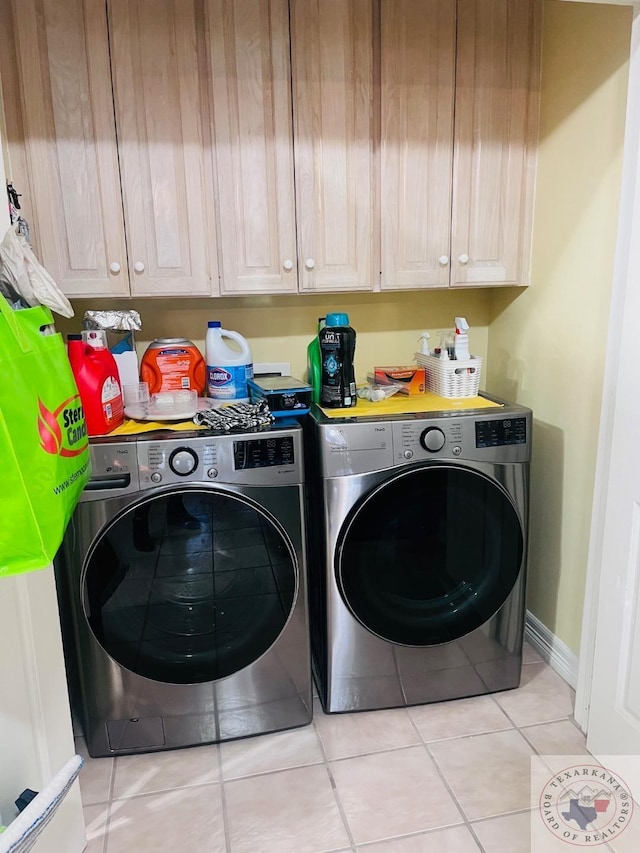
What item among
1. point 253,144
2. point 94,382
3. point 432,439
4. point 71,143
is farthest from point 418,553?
point 71,143

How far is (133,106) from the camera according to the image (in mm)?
1777

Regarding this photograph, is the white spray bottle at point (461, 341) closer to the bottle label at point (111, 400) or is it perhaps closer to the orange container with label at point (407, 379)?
the orange container with label at point (407, 379)

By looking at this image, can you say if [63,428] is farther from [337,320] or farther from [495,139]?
[495,139]

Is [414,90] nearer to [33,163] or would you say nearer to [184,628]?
[33,163]

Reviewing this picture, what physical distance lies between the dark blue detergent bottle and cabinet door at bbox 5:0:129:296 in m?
0.65

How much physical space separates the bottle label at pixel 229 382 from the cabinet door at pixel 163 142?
0.90 ft

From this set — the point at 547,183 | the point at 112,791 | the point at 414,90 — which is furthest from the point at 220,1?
the point at 112,791

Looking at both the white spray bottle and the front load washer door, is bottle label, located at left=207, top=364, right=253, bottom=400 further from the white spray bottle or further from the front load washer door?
the white spray bottle

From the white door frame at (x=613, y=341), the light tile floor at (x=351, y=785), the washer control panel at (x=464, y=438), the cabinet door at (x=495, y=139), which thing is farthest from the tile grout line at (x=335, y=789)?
the cabinet door at (x=495, y=139)

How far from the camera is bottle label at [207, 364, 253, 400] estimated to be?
6.66 feet

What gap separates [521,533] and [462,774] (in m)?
0.71

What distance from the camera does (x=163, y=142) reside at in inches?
71.6

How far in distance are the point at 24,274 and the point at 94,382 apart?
19.6 inches

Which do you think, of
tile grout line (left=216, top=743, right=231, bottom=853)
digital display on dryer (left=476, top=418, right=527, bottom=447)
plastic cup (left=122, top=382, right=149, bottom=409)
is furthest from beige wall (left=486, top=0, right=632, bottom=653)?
plastic cup (left=122, top=382, right=149, bottom=409)
